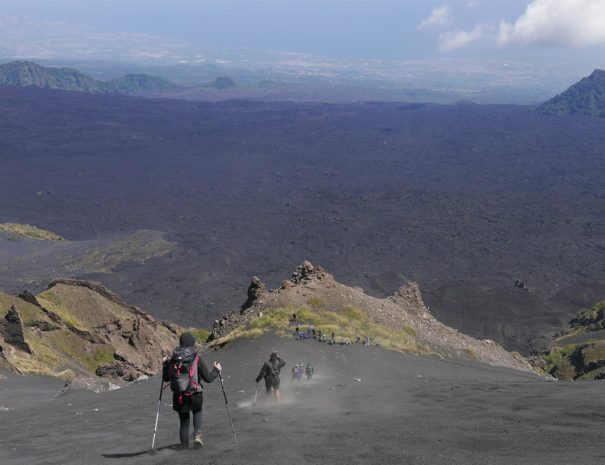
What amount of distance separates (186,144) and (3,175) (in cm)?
4218

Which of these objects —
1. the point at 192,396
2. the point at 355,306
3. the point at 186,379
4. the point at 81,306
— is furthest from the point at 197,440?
the point at 81,306

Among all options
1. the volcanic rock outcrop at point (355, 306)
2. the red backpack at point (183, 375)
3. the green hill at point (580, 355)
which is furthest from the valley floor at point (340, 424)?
the green hill at point (580, 355)

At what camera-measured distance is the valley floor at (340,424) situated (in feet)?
25.9

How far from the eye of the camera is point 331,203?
10219 cm

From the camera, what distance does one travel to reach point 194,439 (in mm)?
8406

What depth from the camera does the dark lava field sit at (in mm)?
60906

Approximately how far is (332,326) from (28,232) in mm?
63427

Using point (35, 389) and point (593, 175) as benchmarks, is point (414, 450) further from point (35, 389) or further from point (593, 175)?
point (593, 175)

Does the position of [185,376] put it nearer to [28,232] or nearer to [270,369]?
[270,369]

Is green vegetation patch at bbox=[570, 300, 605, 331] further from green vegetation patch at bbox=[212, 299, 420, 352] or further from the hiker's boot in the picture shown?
the hiker's boot

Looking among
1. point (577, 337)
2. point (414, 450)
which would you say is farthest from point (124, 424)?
point (577, 337)

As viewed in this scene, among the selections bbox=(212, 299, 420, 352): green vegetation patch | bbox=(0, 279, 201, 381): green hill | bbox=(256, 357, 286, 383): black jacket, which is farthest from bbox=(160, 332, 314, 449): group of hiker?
bbox=(0, 279, 201, 381): green hill

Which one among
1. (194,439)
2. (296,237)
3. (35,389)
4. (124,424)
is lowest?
(296,237)

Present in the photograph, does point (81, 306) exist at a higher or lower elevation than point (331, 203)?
higher
